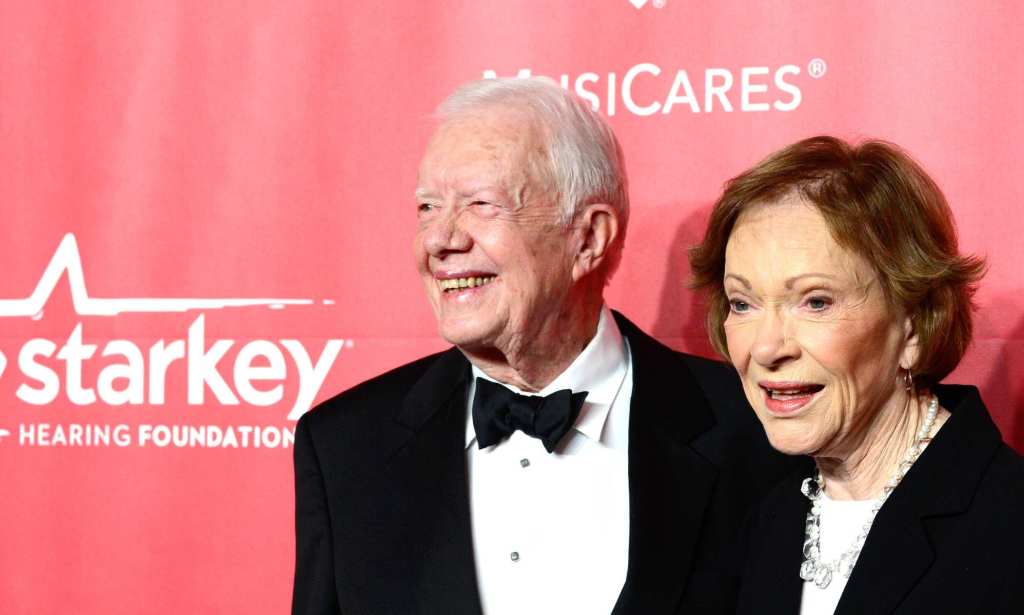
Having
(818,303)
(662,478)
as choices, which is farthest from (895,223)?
(662,478)

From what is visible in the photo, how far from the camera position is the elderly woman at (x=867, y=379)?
5.40 feet

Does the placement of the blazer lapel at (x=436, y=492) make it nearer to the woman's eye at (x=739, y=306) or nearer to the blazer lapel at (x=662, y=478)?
the blazer lapel at (x=662, y=478)

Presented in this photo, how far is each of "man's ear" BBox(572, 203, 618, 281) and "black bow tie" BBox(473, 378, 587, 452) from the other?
0.70 feet

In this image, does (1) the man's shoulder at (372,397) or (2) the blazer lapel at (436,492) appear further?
(1) the man's shoulder at (372,397)

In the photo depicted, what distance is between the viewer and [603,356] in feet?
7.36

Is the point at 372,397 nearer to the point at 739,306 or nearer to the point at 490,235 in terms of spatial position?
the point at 490,235

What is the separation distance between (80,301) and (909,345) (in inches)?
76.6

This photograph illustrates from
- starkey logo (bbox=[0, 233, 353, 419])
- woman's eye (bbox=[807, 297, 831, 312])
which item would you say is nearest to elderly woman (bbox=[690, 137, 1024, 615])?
woman's eye (bbox=[807, 297, 831, 312])

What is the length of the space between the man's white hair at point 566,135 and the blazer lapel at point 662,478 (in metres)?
0.24

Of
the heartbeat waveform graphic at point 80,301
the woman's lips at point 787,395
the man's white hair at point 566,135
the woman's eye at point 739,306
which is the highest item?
the man's white hair at point 566,135

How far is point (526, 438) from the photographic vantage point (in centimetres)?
218

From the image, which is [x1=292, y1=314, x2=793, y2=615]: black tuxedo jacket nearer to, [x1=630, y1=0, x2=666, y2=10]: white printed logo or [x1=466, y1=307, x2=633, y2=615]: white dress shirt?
[x1=466, y1=307, x2=633, y2=615]: white dress shirt

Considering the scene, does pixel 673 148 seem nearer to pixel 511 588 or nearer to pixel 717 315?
pixel 717 315

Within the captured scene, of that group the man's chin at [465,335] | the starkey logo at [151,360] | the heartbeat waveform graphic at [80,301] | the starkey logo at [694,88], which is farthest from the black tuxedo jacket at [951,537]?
the heartbeat waveform graphic at [80,301]
